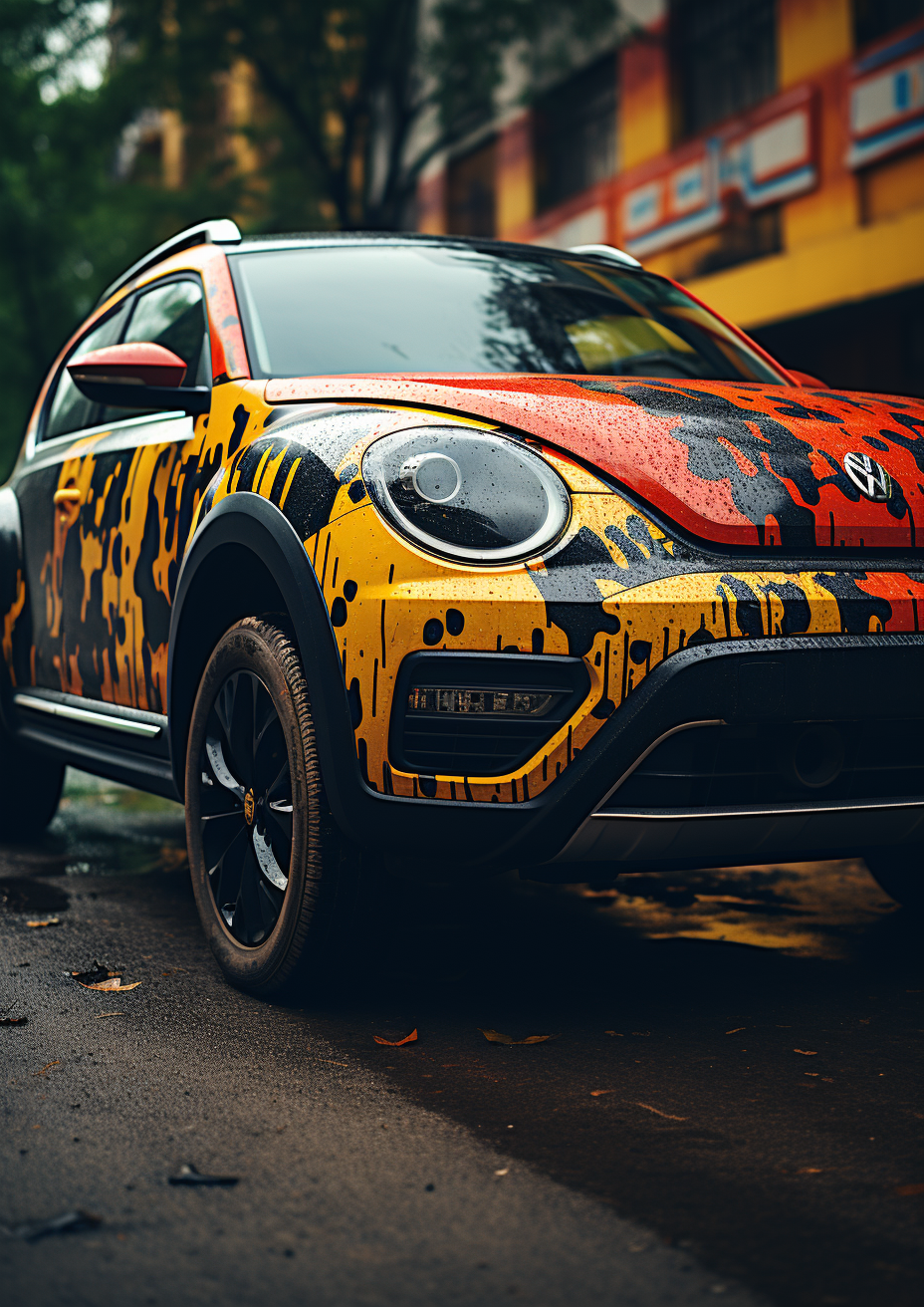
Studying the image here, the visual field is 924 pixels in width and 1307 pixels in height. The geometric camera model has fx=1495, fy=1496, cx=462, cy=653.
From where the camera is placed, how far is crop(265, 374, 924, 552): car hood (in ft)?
9.56

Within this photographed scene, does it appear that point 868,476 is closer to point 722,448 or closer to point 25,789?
point 722,448

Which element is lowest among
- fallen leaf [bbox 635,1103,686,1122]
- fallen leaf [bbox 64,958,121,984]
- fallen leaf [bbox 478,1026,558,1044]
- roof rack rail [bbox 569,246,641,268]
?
fallen leaf [bbox 635,1103,686,1122]

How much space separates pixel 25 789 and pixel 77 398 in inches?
54.5

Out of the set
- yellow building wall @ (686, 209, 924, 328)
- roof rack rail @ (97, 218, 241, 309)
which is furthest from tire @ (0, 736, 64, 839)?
yellow building wall @ (686, 209, 924, 328)

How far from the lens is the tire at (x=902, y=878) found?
12.9 feet

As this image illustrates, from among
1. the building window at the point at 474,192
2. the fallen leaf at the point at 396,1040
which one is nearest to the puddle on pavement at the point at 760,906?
the fallen leaf at the point at 396,1040

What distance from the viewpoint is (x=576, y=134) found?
1716 cm

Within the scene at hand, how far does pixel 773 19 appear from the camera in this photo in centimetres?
1338

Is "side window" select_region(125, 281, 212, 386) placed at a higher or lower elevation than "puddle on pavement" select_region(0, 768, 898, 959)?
higher

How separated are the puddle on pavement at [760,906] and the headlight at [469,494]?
1.57 m

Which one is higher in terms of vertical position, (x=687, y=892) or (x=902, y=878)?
(x=902, y=878)

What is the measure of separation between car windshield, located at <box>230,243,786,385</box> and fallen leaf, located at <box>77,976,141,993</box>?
1484 millimetres

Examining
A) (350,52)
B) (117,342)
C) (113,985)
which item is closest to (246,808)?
(113,985)

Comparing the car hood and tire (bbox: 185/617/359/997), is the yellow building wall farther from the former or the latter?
tire (bbox: 185/617/359/997)
